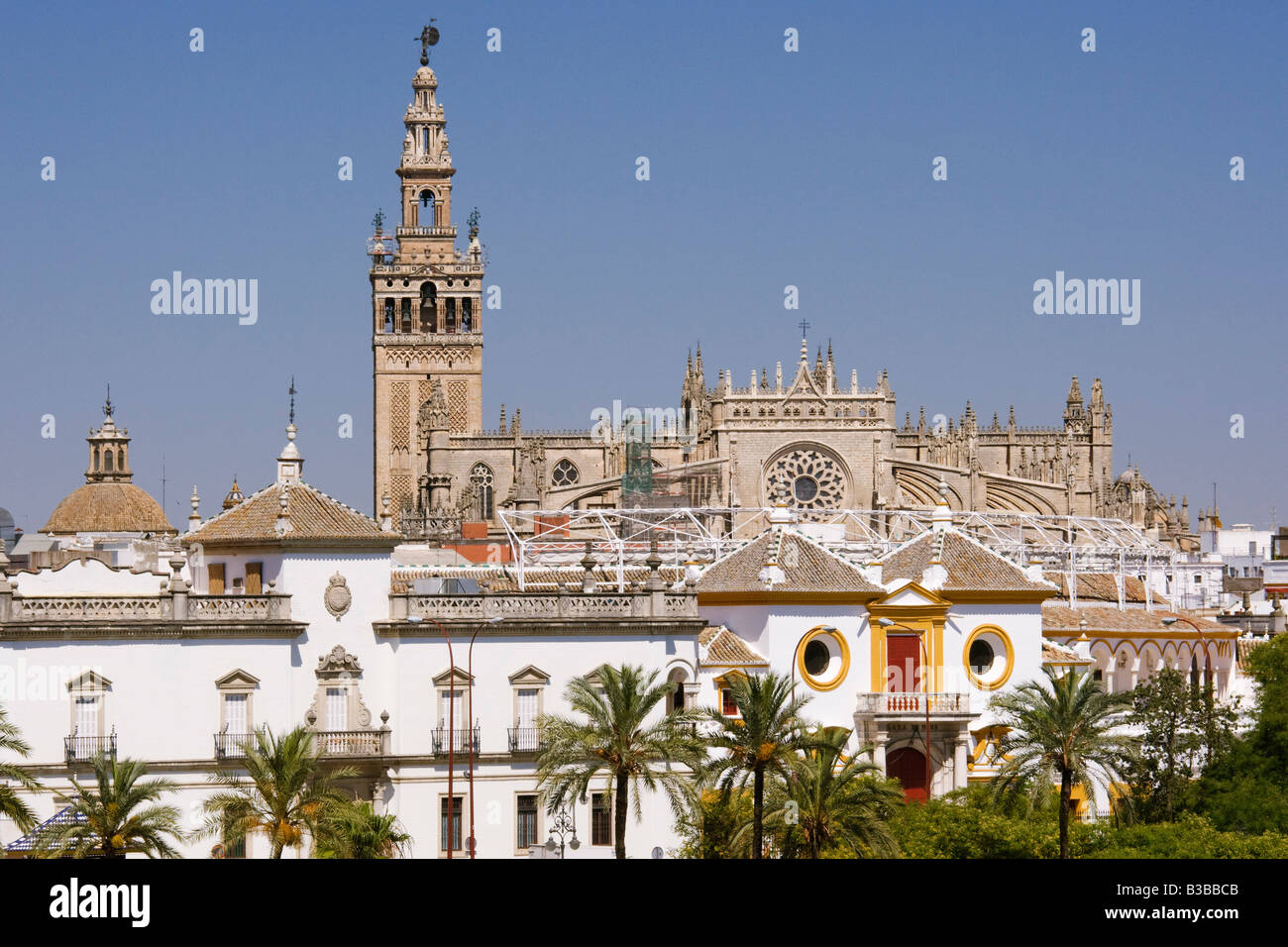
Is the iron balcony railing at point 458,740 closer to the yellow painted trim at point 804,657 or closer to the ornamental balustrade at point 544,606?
the ornamental balustrade at point 544,606

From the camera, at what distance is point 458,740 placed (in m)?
45.4

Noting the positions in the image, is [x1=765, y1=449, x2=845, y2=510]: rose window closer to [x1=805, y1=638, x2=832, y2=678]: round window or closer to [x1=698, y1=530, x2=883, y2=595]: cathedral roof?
[x1=698, y1=530, x2=883, y2=595]: cathedral roof

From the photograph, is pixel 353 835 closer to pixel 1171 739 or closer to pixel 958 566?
pixel 1171 739

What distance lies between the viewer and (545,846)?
144 feet

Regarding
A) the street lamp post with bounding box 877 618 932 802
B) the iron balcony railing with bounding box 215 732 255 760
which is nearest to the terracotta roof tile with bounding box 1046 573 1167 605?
the street lamp post with bounding box 877 618 932 802

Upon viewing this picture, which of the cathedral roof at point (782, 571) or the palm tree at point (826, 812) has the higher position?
the cathedral roof at point (782, 571)

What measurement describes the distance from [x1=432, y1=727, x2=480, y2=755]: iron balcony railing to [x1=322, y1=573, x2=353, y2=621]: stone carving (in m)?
3.08

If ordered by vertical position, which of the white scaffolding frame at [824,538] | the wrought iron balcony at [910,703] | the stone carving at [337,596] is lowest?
→ the wrought iron balcony at [910,703]

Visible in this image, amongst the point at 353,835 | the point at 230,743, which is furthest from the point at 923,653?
the point at 353,835

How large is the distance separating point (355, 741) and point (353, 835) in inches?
349

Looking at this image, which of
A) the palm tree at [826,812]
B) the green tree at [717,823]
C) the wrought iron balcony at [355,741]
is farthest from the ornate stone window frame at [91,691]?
the palm tree at [826,812]

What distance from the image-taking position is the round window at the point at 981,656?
5488 centimetres

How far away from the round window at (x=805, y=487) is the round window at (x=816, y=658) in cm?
5138
